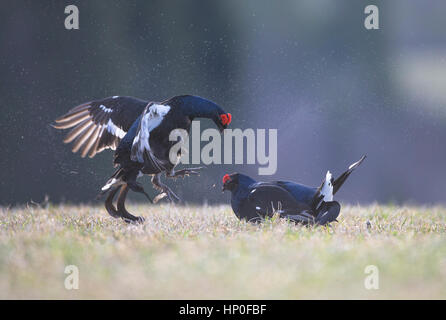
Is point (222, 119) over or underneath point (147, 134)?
over

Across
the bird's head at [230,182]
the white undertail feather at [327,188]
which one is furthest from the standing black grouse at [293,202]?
the bird's head at [230,182]

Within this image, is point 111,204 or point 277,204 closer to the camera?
point 277,204

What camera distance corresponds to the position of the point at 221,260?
7.63ft

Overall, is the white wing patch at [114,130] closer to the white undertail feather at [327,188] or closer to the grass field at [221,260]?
the grass field at [221,260]

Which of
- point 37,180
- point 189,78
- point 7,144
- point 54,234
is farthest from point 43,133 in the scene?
point 54,234

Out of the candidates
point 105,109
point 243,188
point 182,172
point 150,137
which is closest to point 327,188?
point 243,188

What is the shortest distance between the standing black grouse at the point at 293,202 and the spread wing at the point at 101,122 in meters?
1.19

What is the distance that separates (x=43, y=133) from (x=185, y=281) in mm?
3966

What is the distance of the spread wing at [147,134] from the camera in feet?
10.5

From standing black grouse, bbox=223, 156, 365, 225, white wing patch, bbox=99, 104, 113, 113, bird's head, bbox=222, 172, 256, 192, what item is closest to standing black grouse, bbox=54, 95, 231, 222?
white wing patch, bbox=99, 104, 113, 113

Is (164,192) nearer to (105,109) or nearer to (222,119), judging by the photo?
(222,119)

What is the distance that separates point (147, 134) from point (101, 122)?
1.14 m
